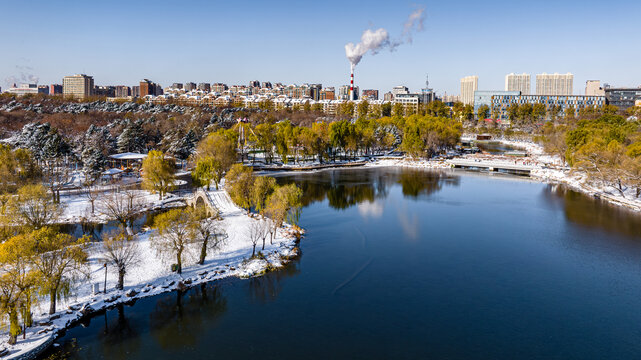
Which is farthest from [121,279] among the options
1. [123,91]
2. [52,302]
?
[123,91]

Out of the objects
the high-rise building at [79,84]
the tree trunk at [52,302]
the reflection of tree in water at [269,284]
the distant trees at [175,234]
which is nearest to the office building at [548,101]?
the reflection of tree in water at [269,284]

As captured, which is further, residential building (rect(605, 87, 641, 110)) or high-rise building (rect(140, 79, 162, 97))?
high-rise building (rect(140, 79, 162, 97))

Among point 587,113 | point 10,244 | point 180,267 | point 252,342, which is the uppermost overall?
point 587,113

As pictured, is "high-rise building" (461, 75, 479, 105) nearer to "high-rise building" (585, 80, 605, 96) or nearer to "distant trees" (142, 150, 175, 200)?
"high-rise building" (585, 80, 605, 96)

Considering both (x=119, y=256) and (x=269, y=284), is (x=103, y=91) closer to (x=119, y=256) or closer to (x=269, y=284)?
(x=119, y=256)

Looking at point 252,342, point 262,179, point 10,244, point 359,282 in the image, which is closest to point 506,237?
point 359,282

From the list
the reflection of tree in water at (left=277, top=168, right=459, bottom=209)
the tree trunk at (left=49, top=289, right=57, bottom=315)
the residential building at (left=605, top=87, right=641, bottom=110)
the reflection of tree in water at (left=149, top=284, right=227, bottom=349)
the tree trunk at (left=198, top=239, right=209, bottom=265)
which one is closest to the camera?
the reflection of tree in water at (left=149, top=284, right=227, bottom=349)

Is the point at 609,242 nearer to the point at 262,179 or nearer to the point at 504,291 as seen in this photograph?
the point at 504,291

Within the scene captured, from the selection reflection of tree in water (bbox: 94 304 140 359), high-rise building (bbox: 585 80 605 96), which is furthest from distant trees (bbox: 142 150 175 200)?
high-rise building (bbox: 585 80 605 96)
